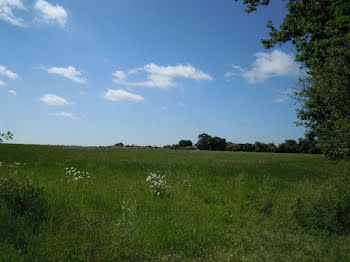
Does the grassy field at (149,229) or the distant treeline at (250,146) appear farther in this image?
the distant treeline at (250,146)

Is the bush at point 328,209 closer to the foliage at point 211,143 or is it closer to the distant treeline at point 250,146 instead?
the distant treeline at point 250,146

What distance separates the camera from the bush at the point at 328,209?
6.34m

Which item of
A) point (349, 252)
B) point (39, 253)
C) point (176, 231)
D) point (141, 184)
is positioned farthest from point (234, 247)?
point (141, 184)

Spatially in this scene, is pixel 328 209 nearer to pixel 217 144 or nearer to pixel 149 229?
pixel 149 229

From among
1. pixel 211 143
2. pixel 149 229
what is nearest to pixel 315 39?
pixel 149 229

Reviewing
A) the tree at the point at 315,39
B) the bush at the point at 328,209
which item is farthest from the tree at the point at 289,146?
the bush at the point at 328,209

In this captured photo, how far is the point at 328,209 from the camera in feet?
22.1

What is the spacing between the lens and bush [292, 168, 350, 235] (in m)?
6.34

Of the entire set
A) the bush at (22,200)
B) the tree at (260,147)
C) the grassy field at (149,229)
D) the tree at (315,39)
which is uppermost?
the tree at (315,39)

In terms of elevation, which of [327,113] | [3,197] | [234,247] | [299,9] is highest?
[299,9]

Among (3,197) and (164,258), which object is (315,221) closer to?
(164,258)

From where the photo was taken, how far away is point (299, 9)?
57.9 ft

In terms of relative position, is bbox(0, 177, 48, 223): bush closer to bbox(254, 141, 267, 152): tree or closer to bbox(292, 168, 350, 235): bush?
bbox(292, 168, 350, 235): bush

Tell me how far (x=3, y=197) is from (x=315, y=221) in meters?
8.44
